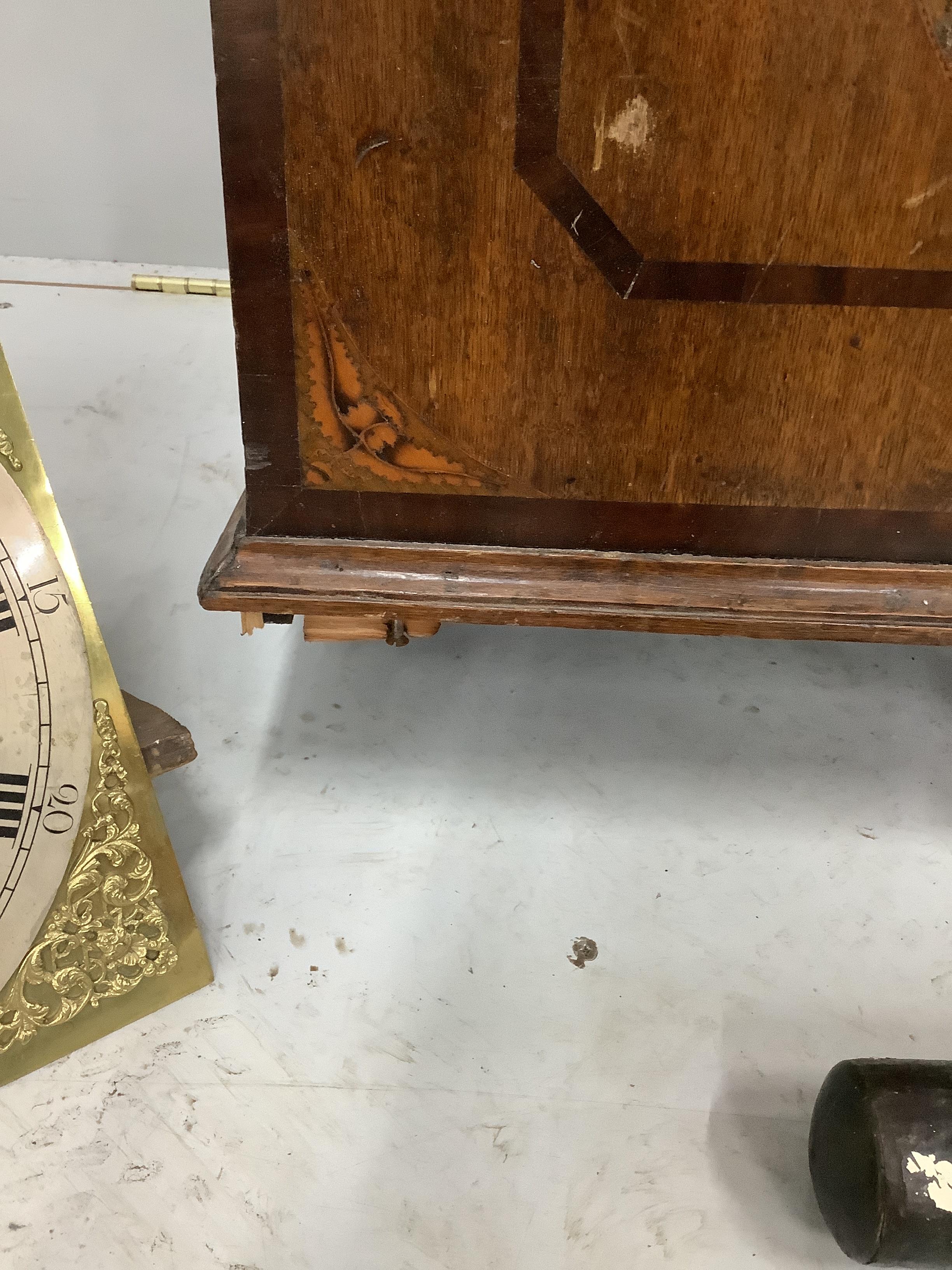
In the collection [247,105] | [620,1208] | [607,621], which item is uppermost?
[247,105]

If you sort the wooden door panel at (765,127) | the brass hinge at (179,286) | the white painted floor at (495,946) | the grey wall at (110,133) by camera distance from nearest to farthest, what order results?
the wooden door panel at (765,127), the white painted floor at (495,946), the grey wall at (110,133), the brass hinge at (179,286)

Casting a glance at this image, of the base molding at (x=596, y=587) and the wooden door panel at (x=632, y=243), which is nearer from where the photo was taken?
the wooden door panel at (x=632, y=243)

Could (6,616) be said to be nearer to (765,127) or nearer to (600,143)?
(600,143)

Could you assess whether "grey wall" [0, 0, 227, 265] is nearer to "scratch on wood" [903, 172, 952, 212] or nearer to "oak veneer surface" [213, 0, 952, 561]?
"oak veneer surface" [213, 0, 952, 561]

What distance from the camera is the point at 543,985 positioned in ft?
3.16

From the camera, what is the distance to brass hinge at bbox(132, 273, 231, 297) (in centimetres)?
206

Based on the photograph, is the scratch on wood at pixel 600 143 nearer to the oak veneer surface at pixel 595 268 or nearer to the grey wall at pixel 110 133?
the oak veneer surface at pixel 595 268

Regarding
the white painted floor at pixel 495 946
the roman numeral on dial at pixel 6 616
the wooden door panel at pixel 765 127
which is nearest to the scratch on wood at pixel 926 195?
the wooden door panel at pixel 765 127

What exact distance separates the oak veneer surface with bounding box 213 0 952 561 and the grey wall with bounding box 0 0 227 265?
121 centimetres

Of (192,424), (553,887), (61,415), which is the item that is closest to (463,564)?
(553,887)

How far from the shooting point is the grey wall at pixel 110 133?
73.2 inches

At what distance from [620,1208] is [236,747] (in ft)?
2.22

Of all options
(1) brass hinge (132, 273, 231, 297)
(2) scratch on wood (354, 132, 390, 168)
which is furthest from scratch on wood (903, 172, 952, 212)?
(1) brass hinge (132, 273, 231, 297)

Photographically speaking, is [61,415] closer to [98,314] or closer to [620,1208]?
[98,314]
